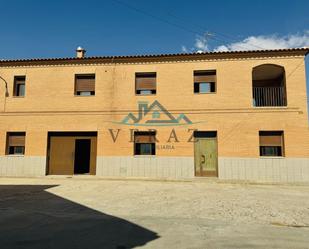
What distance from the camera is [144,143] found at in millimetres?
13734

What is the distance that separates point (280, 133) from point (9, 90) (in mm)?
15265

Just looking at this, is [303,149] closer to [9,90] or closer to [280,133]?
[280,133]

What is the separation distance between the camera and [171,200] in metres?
8.27

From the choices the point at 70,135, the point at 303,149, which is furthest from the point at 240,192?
the point at 70,135

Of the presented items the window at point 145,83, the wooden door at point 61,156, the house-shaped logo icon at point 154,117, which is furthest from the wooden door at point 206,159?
the wooden door at point 61,156

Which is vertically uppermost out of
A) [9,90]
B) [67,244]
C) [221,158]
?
[9,90]

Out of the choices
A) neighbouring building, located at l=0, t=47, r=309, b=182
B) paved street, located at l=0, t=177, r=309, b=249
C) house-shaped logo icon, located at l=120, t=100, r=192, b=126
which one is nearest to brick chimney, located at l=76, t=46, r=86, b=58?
neighbouring building, located at l=0, t=47, r=309, b=182

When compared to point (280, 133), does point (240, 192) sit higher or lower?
lower

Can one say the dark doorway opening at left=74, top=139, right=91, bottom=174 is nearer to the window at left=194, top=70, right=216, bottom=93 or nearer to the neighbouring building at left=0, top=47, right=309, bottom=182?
the neighbouring building at left=0, top=47, right=309, bottom=182

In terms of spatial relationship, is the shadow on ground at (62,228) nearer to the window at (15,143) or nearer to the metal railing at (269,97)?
the window at (15,143)

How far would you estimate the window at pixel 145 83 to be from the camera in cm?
1420

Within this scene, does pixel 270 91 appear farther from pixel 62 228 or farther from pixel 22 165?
pixel 22 165

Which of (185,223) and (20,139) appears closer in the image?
(185,223)

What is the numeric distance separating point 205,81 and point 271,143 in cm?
474
